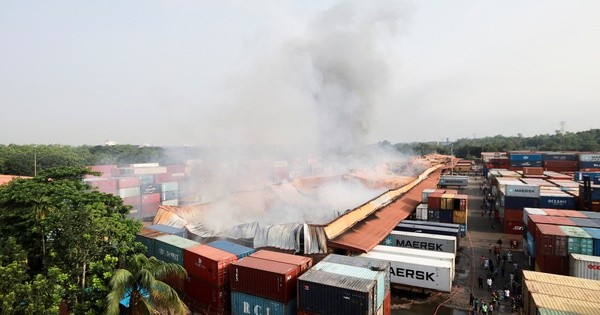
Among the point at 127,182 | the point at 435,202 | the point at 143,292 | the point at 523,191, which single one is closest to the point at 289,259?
the point at 143,292

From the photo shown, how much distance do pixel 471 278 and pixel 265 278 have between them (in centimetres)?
1440

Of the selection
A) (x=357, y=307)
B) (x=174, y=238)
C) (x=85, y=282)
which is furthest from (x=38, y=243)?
(x=357, y=307)

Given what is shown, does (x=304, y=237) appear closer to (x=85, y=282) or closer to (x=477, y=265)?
(x=85, y=282)

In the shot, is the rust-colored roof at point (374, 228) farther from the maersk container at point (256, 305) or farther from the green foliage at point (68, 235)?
the green foliage at point (68, 235)

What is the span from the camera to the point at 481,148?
5182 inches

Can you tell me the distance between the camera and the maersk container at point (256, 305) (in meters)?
14.0

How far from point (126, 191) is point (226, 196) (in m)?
18.8

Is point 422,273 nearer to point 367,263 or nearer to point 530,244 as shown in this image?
point 367,263

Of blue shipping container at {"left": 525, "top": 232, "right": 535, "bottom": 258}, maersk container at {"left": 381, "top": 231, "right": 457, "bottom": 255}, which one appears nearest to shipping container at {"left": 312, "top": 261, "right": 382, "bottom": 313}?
maersk container at {"left": 381, "top": 231, "right": 457, "bottom": 255}

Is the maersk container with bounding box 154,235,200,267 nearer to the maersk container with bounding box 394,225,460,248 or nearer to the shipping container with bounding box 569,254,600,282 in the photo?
the maersk container with bounding box 394,225,460,248

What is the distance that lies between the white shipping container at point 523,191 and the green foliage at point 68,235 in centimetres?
3151

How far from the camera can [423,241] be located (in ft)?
77.4

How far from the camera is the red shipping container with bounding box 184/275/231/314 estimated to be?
15.6 metres

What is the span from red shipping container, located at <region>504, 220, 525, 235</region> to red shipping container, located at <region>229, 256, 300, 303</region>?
25.5 meters
